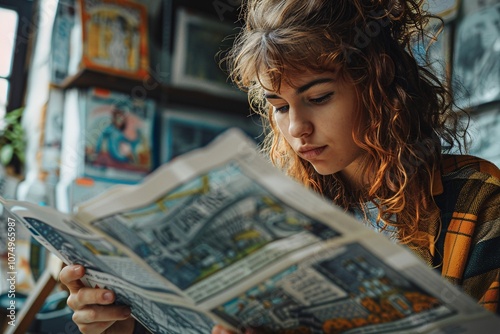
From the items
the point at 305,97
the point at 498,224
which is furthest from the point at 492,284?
the point at 305,97

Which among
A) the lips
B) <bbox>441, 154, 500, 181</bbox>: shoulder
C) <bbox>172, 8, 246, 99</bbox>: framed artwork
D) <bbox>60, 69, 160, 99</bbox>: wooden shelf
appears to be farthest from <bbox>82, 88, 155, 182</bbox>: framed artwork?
<bbox>441, 154, 500, 181</bbox>: shoulder

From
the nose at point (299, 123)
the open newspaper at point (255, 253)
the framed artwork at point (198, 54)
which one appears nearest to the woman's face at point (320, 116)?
the nose at point (299, 123)

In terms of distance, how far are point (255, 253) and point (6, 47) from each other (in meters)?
2.39

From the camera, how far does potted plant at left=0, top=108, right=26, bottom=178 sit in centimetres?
247

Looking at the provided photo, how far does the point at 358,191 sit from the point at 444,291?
19.5 inches

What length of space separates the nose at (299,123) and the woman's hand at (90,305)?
36 centimetres

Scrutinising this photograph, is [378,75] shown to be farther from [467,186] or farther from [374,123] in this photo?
[467,186]

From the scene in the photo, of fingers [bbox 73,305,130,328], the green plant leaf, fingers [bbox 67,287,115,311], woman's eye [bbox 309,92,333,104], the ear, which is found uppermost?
the ear

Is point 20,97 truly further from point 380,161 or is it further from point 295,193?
point 295,193

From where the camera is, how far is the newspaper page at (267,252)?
0.51 metres

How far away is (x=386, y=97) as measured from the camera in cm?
94

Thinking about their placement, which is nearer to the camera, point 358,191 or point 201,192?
point 201,192

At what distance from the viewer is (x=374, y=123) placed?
0.93 meters

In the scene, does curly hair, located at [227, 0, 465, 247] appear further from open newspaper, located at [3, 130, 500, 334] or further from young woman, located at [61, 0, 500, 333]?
open newspaper, located at [3, 130, 500, 334]
